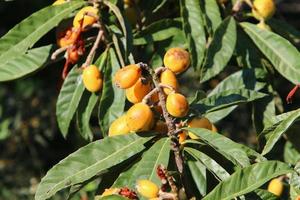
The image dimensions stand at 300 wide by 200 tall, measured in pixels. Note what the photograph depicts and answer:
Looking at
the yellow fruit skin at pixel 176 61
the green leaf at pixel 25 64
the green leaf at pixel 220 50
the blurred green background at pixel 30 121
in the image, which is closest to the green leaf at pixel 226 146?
the yellow fruit skin at pixel 176 61

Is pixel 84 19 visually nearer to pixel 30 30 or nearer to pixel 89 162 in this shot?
pixel 30 30

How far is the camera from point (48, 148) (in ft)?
14.6

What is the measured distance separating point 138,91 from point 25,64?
0.46 metres

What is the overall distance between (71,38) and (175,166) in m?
0.47

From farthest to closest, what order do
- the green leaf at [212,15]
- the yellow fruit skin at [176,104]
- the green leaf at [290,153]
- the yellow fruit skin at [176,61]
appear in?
the green leaf at [290,153]
the green leaf at [212,15]
the yellow fruit skin at [176,61]
the yellow fruit skin at [176,104]

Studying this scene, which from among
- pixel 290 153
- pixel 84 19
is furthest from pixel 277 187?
pixel 84 19

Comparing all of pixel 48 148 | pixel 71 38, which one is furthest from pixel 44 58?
pixel 48 148

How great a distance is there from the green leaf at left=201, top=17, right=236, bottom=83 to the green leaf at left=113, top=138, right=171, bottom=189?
321mm

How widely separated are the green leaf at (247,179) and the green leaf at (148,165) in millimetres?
175

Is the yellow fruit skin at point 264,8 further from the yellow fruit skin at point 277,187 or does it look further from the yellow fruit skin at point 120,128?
the yellow fruit skin at point 120,128

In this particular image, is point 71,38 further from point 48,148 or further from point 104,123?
point 48,148

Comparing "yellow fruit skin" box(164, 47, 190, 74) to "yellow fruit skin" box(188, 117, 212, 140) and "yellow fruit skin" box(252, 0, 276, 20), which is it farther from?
"yellow fruit skin" box(252, 0, 276, 20)

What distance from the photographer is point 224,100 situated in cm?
172

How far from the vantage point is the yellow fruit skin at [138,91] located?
60.2 inches
